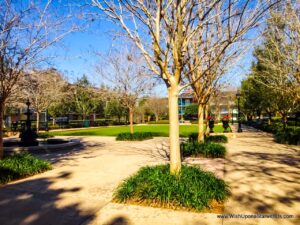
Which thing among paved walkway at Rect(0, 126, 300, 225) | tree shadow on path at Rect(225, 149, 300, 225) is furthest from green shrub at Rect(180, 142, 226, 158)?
paved walkway at Rect(0, 126, 300, 225)

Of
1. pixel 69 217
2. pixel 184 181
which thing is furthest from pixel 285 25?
pixel 69 217

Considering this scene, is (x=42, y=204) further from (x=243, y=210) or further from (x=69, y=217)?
(x=243, y=210)

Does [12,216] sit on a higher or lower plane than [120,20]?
lower

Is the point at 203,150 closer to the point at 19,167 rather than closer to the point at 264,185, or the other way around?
the point at 264,185

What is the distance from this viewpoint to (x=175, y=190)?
5148 millimetres

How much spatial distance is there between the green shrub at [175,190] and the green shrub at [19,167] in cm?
341

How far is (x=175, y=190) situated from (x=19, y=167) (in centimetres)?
478

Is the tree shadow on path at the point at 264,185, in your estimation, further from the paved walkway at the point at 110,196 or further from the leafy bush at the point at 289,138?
the leafy bush at the point at 289,138

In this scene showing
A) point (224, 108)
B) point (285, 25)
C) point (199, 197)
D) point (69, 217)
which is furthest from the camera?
point (224, 108)

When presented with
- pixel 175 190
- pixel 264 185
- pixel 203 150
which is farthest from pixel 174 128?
pixel 203 150

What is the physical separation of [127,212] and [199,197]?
1315 millimetres

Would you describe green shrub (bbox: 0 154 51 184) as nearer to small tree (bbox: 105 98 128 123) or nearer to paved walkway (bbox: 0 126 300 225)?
paved walkway (bbox: 0 126 300 225)

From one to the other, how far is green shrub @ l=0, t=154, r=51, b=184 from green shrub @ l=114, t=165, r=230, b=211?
3.41m

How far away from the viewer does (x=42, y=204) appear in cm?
531
